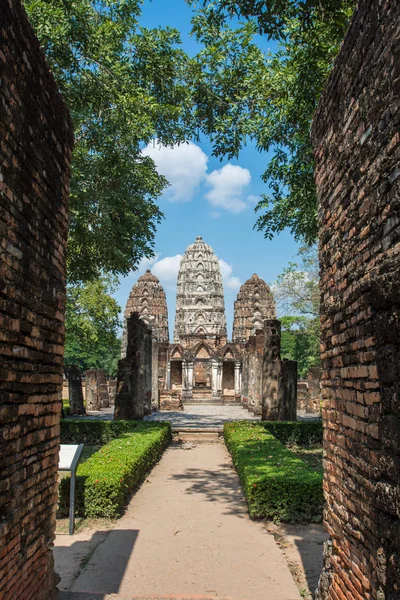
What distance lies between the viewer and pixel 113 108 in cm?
1410

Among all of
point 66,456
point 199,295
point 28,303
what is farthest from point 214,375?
point 28,303

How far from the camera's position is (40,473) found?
411 centimetres

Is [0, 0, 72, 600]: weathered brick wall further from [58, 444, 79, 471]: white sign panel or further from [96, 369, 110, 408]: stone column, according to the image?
[96, 369, 110, 408]: stone column

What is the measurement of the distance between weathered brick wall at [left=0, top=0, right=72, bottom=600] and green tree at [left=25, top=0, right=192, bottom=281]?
364 inches

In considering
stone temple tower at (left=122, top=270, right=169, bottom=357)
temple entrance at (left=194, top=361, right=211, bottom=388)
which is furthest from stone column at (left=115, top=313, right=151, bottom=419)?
stone temple tower at (left=122, top=270, right=169, bottom=357)

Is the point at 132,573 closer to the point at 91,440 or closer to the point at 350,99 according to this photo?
the point at 350,99

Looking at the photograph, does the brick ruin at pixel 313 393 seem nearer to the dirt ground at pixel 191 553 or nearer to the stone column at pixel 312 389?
the stone column at pixel 312 389

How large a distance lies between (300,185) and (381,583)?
11.3 m

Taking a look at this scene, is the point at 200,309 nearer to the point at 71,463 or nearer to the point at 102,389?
the point at 102,389

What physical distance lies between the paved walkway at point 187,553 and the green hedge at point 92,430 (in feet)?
20.8

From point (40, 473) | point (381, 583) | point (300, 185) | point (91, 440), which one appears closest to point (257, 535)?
point (40, 473)

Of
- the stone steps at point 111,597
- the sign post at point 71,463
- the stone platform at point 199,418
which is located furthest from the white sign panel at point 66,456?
the stone platform at point 199,418

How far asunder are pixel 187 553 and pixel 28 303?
377 cm

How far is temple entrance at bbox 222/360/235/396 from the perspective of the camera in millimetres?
38281
